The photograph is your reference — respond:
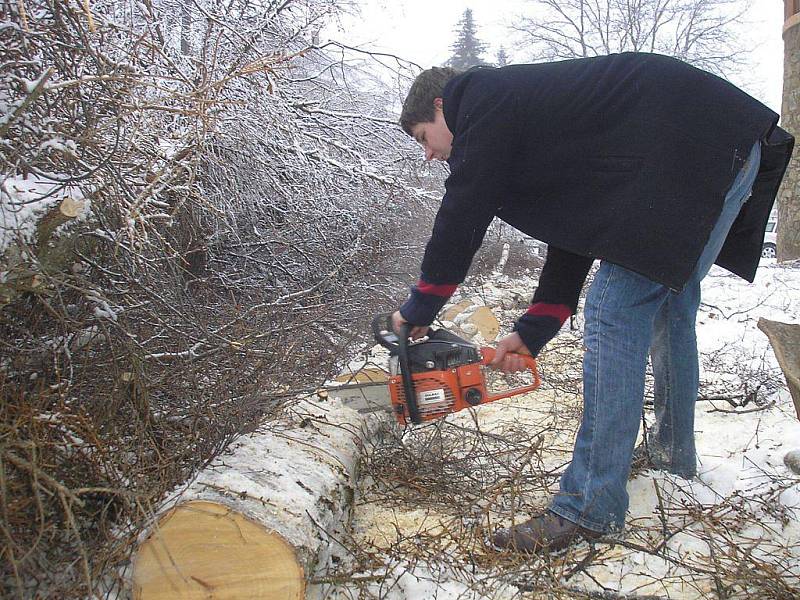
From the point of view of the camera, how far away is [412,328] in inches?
92.2

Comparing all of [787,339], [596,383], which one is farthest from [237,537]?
[787,339]

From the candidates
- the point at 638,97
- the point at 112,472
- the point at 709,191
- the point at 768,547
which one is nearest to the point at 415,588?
the point at 112,472

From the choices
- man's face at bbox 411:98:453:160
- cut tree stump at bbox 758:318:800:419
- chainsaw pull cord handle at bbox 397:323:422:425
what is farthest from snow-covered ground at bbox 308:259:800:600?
man's face at bbox 411:98:453:160

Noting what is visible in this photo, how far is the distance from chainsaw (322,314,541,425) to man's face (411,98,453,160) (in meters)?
0.70

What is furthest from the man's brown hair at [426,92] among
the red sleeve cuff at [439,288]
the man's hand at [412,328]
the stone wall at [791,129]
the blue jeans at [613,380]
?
the stone wall at [791,129]

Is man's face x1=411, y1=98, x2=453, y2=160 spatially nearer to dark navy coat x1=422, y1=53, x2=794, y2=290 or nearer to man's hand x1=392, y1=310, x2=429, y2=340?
dark navy coat x1=422, y1=53, x2=794, y2=290

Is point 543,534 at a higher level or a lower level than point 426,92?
lower

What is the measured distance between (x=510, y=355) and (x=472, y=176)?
81cm

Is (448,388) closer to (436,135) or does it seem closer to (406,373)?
(406,373)

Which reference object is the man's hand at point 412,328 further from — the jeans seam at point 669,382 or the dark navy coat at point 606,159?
the jeans seam at point 669,382

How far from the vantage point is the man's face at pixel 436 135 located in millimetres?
2352

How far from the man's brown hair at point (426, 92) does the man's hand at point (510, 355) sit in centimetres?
94

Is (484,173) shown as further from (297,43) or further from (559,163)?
(297,43)

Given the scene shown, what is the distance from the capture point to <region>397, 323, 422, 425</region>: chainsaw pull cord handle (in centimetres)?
238
